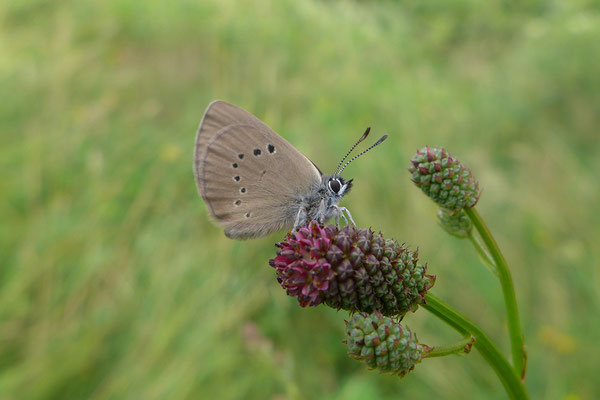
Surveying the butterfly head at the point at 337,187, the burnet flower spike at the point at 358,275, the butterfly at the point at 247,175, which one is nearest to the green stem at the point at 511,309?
the burnet flower spike at the point at 358,275

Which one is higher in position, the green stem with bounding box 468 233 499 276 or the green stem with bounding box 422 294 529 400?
the green stem with bounding box 468 233 499 276

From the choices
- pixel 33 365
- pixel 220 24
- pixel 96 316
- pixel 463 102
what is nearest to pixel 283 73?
pixel 220 24

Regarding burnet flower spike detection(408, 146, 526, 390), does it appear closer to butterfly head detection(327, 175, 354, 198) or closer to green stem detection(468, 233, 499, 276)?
green stem detection(468, 233, 499, 276)

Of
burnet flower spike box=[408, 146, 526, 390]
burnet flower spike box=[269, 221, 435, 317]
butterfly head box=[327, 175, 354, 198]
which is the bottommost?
burnet flower spike box=[269, 221, 435, 317]

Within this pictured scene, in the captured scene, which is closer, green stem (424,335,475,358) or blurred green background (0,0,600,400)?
green stem (424,335,475,358)

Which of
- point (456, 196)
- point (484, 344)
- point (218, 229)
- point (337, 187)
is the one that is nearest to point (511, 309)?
point (484, 344)

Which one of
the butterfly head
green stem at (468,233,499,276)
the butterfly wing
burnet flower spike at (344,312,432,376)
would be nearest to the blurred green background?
the butterfly wing

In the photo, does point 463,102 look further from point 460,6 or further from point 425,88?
point 460,6
